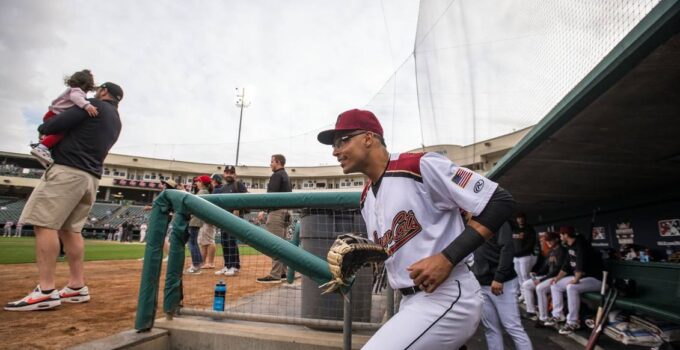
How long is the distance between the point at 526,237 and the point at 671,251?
247cm

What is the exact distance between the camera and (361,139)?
1.80 metres

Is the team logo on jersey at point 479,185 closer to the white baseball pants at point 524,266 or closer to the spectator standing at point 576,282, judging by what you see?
the spectator standing at point 576,282

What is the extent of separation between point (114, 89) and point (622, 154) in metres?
5.46

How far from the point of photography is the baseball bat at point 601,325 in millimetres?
3876

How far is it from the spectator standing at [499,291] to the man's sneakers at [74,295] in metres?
3.85

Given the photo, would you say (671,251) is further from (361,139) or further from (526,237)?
(361,139)

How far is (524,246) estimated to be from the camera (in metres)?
7.50

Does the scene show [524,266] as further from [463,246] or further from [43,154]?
[43,154]

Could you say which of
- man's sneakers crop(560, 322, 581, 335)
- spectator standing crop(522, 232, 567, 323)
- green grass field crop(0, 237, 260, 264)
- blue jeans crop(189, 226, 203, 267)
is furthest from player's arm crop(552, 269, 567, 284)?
blue jeans crop(189, 226, 203, 267)

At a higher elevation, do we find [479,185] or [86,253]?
[479,185]

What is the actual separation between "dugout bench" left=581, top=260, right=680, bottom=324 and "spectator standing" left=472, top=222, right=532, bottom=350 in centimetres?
169

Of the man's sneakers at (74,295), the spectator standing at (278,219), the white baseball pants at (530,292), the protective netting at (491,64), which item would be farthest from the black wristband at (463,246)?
the white baseball pants at (530,292)

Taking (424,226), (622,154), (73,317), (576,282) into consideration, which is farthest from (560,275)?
(73,317)

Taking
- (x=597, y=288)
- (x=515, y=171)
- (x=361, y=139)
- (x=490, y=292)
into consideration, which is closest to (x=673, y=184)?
(x=597, y=288)
